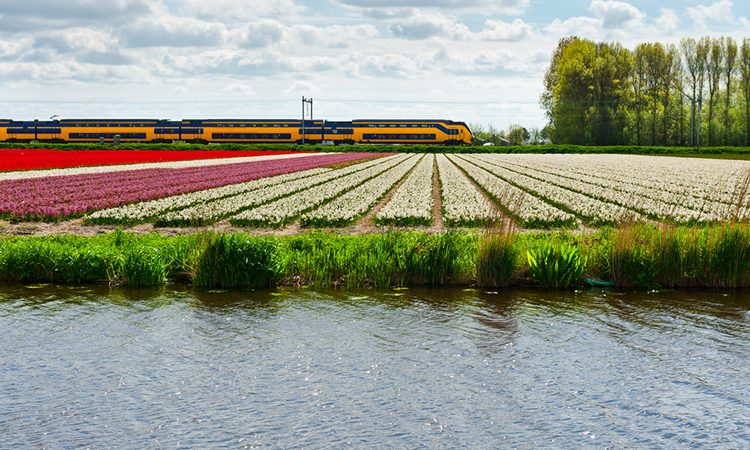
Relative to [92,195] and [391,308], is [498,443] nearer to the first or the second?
[391,308]

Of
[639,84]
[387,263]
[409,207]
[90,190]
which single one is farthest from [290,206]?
[639,84]

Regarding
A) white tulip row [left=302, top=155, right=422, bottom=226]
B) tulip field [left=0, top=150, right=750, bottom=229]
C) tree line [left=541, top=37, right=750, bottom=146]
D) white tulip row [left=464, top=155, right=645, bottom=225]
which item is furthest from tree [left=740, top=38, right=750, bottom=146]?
white tulip row [left=302, top=155, right=422, bottom=226]

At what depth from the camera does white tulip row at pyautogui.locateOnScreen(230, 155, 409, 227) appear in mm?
18719

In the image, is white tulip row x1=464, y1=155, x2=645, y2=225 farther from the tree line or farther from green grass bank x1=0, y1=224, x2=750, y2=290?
the tree line

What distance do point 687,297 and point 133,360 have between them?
7.95 metres

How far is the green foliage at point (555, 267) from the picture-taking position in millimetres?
12148

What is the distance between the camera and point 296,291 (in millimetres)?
11883

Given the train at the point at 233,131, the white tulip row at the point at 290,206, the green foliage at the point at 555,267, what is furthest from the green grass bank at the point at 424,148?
the green foliage at the point at 555,267

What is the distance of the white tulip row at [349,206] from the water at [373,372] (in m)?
7.62

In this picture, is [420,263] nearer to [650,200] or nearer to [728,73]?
[650,200]

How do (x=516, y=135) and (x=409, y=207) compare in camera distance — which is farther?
(x=516, y=135)

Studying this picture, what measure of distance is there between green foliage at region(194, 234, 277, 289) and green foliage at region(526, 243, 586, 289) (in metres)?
4.13

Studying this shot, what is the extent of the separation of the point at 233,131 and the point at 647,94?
5826 cm

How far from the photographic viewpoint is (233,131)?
95.5m
